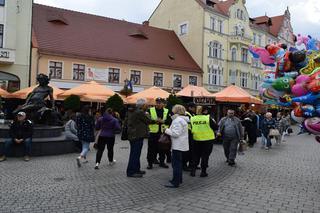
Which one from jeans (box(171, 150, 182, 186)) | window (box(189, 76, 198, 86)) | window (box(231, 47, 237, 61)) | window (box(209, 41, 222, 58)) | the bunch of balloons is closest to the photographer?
the bunch of balloons

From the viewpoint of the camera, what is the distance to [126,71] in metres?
33.4

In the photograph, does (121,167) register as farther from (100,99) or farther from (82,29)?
(82,29)

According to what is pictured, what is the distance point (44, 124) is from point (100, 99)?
642 cm

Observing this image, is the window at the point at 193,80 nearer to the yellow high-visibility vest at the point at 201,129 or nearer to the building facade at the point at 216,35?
the building facade at the point at 216,35

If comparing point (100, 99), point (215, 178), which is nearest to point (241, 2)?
point (100, 99)

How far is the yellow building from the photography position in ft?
98.0

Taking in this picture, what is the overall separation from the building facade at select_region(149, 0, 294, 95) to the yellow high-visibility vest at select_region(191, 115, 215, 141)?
101ft

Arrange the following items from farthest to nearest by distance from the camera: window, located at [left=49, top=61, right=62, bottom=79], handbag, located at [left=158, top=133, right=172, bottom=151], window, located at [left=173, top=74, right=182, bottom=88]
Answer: window, located at [left=173, top=74, right=182, bottom=88]
window, located at [left=49, top=61, right=62, bottom=79]
handbag, located at [left=158, top=133, right=172, bottom=151]

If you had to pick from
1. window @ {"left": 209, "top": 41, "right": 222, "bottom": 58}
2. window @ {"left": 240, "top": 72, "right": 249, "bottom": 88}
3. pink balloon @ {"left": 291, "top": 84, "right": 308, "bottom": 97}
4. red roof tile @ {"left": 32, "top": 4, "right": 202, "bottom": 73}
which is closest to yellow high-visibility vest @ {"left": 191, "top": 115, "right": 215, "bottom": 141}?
pink balloon @ {"left": 291, "top": 84, "right": 308, "bottom": 97}

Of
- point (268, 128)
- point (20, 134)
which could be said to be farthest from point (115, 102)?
point (20, 134)

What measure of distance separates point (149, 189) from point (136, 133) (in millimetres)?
1590

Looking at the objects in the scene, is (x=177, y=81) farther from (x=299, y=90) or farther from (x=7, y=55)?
(x=299, y=90)

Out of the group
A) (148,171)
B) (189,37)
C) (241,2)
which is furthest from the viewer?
(241,2)

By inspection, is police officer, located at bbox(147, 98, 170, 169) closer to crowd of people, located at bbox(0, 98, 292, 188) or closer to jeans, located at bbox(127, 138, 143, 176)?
crowd of people, located at bbox(0, 98, 292, 188)
